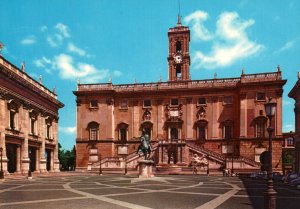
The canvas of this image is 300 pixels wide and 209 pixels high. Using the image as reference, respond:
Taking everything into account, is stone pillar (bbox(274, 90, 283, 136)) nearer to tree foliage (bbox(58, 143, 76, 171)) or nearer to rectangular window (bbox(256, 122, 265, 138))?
rectangular window (bbox(256, 122, 265, 138))

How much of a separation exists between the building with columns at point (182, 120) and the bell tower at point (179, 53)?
0.29 meters

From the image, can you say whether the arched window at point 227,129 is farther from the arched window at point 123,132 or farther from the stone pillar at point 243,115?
the arched window at point 123,132

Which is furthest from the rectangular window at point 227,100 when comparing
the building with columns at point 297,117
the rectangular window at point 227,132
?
the building with columns at point 297,117

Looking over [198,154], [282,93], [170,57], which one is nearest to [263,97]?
[282,93]

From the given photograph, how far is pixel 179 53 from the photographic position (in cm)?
6538

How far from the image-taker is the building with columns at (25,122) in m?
37.0

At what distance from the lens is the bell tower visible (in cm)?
6456

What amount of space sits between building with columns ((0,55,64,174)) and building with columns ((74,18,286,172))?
27.8ft

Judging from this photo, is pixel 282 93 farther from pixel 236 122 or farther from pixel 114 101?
pixel 114 101

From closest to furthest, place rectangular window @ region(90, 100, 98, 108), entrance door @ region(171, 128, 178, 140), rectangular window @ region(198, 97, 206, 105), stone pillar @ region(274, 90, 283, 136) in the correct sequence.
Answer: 1. stone pillar @ region(274, 90, 283, 136)
2. rectangular window @ region(198, 97, 206, 105)
3. entrance door @ region(171, 128, 178, 140)
4. rectangular window @ region(90, 100, 98, 108)

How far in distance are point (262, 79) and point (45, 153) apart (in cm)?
3807

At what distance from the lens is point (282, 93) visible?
175 feet

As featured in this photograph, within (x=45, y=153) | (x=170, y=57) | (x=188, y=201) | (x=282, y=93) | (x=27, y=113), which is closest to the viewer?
(x=188, y=201)

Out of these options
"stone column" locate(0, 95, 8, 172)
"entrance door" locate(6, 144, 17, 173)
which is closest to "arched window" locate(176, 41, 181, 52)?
"entrance door" locate(6, 144, 17, 173)
